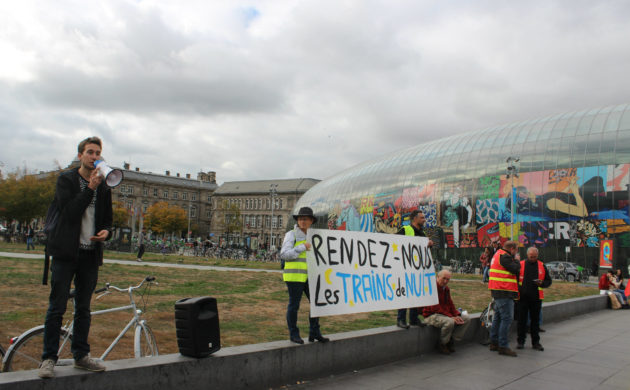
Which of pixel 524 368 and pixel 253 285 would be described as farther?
pixel 253 285

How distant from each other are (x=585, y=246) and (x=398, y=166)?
2588 cm

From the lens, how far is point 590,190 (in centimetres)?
4191

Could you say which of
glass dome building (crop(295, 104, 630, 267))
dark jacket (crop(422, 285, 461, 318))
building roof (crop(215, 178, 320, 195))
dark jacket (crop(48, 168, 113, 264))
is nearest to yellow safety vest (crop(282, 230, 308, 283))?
dark jacket (crop(48, 168, 113, 264))

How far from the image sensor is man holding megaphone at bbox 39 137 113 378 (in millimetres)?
4016

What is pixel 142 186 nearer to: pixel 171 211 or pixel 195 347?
pixel 171 211

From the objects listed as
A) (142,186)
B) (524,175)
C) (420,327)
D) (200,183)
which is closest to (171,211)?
(142,186)

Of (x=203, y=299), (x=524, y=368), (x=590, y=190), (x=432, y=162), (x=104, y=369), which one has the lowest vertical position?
(x=524, y=368)

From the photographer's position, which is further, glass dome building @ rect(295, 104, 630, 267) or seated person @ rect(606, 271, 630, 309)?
glass dome building @ rect(295, 104, 630, 267)

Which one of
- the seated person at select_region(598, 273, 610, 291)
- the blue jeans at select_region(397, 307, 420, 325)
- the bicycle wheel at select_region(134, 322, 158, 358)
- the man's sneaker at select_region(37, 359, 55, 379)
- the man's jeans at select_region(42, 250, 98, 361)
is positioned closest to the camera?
the man's sneaker at select_region(37, 359, 55, 379)

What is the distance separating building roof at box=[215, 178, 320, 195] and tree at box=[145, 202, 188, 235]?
21.2 m

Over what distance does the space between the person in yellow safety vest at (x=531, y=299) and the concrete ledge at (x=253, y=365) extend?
187 centimetres

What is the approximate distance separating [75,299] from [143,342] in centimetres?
123

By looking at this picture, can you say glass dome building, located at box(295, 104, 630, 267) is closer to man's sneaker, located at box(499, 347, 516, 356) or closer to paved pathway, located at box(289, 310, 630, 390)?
paved pathway, located at box(289, 310, 630, 390)

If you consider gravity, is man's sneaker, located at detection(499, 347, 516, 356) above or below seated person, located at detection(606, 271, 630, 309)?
below
